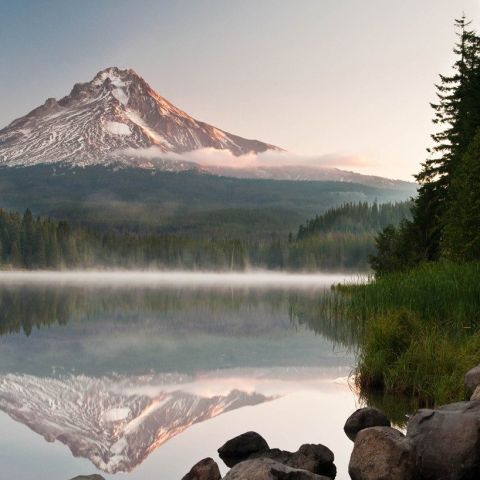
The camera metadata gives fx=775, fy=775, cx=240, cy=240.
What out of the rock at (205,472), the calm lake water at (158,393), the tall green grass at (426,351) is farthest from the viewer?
the tall green grass at (426,351)

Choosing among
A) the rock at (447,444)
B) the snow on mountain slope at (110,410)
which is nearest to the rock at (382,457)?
the rock at (447,444)

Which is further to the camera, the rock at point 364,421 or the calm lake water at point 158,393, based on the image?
the rock at point 364,421

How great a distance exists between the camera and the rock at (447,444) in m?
8.78

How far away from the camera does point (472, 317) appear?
66.6 ft

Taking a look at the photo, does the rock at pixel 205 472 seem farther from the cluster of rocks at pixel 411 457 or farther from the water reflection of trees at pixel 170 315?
the water reflection of trees at pixel 170 315

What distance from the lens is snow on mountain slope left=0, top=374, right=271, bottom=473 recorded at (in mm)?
11677

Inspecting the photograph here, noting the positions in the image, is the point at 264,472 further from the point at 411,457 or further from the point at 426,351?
the point at 426,351

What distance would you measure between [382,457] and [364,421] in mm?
3164

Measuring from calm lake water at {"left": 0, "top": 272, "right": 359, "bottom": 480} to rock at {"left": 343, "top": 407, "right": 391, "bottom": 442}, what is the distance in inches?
9.7

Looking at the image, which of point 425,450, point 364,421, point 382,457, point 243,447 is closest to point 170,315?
point 364,421

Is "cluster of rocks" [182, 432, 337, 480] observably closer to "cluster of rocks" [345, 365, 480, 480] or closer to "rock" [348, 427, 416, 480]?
"rock" [348, 427, 416, 480]

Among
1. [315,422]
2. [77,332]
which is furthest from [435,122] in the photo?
[315,422]

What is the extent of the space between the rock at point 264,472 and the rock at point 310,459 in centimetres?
131

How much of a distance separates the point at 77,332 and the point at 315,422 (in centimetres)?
1784
